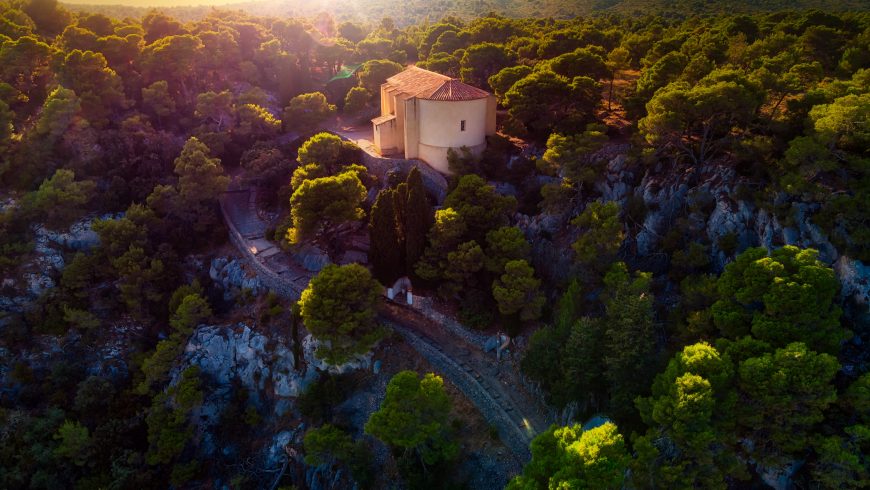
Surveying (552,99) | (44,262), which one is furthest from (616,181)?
(44,262)

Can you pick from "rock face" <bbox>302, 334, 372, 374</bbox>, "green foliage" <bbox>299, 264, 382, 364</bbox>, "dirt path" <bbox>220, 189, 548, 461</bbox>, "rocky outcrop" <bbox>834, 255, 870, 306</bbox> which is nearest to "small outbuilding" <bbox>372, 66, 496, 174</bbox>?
"dirt path" <bbox>220, 189, 548, 461</bbox>

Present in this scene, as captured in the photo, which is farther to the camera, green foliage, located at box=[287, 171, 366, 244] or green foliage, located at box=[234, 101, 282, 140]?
green foliage, located at box=[234, 101, 282, 140]

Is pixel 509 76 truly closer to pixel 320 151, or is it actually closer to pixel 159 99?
pixel 320 151

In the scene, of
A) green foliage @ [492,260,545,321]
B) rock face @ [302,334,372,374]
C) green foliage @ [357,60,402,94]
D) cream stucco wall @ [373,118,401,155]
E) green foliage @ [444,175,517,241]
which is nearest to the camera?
green foliage @ [492,260,545,321]

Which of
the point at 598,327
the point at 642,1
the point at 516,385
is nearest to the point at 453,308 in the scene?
the point at 516,385

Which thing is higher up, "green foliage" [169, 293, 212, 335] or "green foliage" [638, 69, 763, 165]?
"green foliage" [638, 69, 763, 165]

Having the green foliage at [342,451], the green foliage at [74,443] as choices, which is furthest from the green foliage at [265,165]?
the green foliage at [342,451]

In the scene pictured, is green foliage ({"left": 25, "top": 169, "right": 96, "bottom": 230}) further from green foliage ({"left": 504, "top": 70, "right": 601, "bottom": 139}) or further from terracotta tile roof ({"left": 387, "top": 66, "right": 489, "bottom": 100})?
green foliage ({"left": 504, "top": 70, "right": 601, "bottom": 139})
